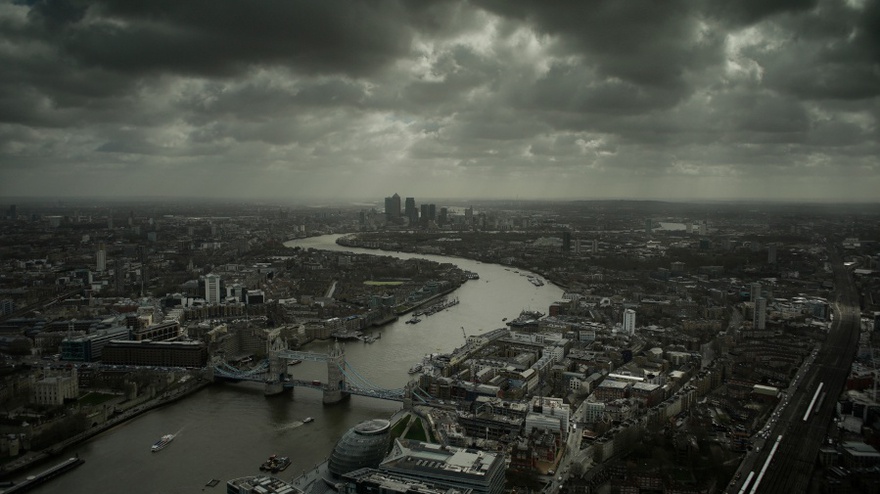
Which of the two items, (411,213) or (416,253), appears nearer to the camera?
(416,253)

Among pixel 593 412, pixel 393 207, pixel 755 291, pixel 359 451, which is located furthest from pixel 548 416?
pixel 393 207

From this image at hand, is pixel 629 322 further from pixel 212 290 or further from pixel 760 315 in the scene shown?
pixel 212 290

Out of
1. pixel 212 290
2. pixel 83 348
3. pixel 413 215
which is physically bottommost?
pixel 83 348

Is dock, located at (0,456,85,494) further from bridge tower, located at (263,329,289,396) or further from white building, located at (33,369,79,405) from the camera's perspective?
bridge tower, located at (263,329,289,396)

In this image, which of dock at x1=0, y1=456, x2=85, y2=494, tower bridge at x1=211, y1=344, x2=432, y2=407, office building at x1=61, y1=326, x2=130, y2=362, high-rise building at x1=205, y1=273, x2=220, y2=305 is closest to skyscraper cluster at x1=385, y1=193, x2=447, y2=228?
high-rise building at x1=205, y1=273, x2=220, y2=305

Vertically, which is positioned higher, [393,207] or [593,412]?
[393,207]

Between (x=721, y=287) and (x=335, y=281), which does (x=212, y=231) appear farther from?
(x=721, y=287)
